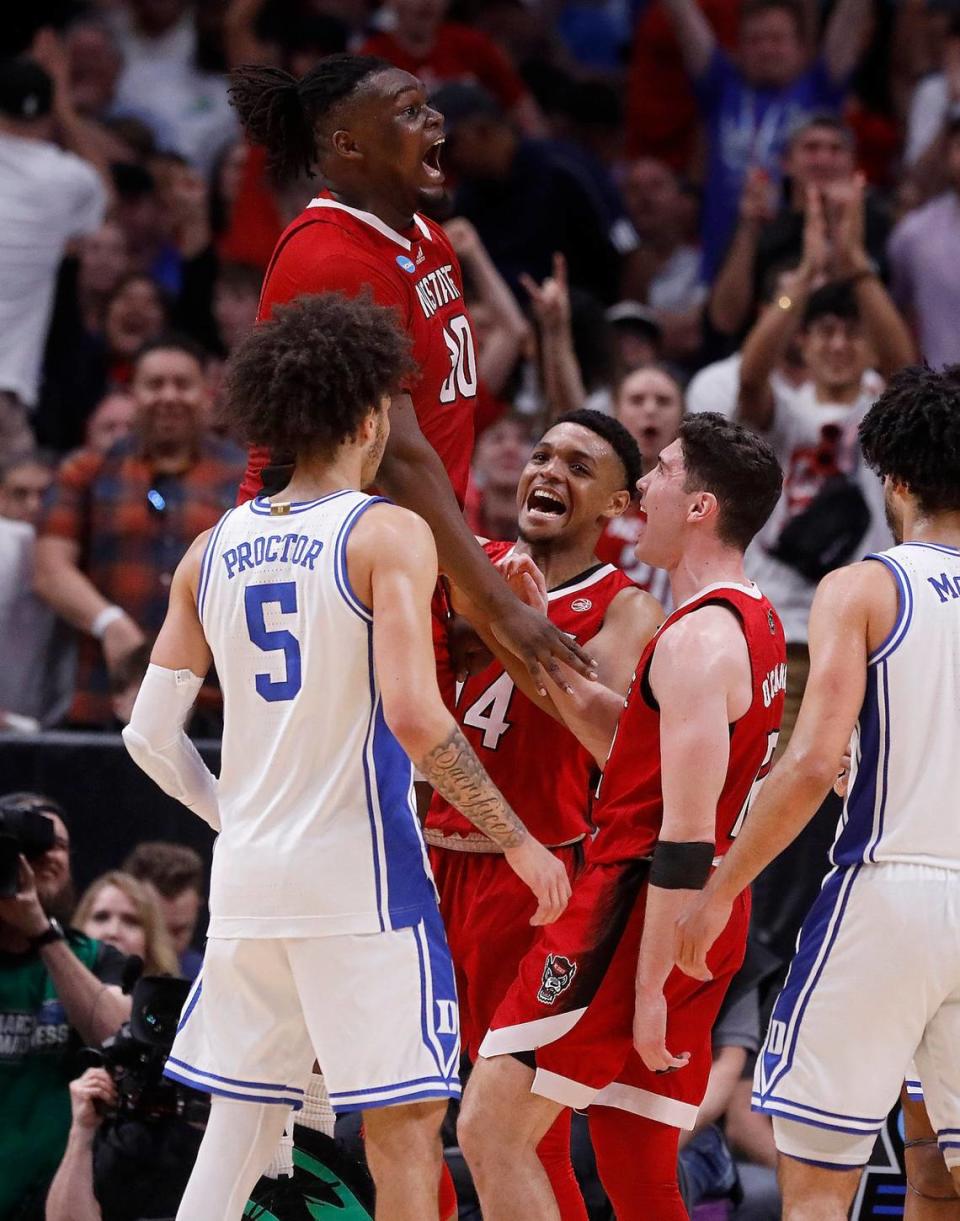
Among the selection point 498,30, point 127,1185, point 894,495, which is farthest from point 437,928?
point 498,30

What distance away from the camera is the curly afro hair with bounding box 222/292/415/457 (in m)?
4.19

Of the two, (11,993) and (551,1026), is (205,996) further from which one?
(11,993)

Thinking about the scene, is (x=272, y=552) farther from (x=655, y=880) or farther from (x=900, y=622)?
(x=900, y=622)

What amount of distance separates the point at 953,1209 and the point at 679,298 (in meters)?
6.19

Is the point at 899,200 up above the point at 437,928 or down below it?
above

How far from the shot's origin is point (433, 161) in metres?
5.14

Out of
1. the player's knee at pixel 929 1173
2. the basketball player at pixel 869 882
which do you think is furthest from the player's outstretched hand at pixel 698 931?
the player's knee at pixel 929 1173

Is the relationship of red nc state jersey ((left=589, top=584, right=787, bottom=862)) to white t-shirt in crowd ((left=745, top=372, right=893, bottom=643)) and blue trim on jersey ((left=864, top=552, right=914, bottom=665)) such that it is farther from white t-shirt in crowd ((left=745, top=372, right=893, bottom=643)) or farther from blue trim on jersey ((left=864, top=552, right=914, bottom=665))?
white t-shirt in crowd ((left=745, top=372, right=893, bottom=643))

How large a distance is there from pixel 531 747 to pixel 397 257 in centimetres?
126

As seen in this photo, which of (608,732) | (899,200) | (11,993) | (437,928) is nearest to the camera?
(437,928)

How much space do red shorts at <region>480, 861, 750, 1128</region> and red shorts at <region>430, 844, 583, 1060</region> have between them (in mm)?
391

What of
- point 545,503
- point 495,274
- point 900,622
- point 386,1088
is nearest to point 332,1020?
point 386,1088

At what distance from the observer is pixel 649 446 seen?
24.9 feet

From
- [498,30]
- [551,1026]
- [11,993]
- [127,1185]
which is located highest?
[498,30]
